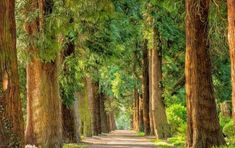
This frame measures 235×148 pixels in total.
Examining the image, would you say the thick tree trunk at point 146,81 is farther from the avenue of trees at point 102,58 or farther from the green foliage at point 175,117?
the green foliage at point 175,117

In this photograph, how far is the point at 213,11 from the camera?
17.4 metres

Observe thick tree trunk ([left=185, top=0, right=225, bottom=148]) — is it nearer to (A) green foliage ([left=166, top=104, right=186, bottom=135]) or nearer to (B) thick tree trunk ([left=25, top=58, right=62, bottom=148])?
(B) thick tree trunk ([left=25, top=58, right=62, bottom=148])

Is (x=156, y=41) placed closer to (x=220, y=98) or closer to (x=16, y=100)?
(x=220, y=98)

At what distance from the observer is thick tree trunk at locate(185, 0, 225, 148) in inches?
650

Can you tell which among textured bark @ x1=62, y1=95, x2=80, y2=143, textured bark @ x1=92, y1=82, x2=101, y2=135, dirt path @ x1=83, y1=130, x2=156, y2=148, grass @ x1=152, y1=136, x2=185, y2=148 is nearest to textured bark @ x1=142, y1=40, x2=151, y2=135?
textured bark @ x1=92, y1=82, x2=101, y2=135

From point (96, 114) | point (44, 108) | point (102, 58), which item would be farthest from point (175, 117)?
point (96, 114)

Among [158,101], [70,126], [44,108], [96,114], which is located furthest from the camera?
[96,114]

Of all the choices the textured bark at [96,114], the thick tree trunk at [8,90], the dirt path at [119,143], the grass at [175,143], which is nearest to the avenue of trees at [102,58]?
the thick tree trunk at [8,90]

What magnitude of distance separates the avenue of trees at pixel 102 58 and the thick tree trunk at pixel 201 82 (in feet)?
0.10

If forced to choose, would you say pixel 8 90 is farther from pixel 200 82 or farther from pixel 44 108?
pixel 200 82

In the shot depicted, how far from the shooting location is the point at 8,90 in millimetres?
11086

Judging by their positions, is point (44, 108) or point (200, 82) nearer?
point (200, 82)

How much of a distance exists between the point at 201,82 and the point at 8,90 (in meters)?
7.30

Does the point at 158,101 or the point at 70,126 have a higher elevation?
the point at 158,101
